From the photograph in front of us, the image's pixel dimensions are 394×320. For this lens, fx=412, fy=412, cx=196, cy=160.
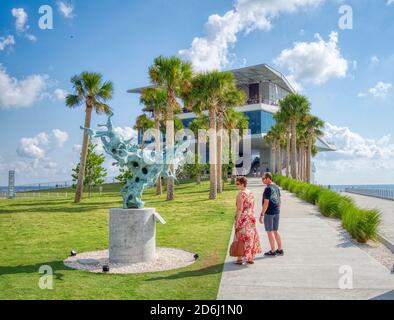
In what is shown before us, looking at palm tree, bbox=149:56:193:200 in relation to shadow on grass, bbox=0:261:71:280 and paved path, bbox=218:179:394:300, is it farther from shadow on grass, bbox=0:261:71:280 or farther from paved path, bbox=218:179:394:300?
shadow on grass, bbox=0:261:71:280

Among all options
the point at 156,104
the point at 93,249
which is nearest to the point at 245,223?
the point at 93,249

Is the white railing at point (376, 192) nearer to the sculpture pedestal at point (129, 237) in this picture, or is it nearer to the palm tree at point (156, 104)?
the palm tree at point (156, 104)

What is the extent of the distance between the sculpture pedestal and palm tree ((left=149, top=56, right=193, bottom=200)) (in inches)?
710

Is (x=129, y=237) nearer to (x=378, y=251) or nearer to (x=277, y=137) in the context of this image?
(x=378, y=251)

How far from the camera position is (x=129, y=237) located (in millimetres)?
8820

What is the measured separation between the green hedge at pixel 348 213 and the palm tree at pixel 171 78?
9.21m

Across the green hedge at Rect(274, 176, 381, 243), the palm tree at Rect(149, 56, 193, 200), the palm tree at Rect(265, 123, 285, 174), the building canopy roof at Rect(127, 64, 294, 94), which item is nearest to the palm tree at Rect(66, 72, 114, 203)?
the palm tree at Rect(149, 56, 193, 200)

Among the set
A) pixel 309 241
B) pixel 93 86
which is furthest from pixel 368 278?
pixel 93 86

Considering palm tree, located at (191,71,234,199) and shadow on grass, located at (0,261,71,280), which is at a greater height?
palm tree, located at (191,71,234,199)

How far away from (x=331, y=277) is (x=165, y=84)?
22.1 meters

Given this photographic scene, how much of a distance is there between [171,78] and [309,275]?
70.1 ft

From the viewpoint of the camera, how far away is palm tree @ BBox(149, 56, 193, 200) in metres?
26.9

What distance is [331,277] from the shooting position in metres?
7.12

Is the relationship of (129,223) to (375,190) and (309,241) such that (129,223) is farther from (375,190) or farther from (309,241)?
(375,190)
